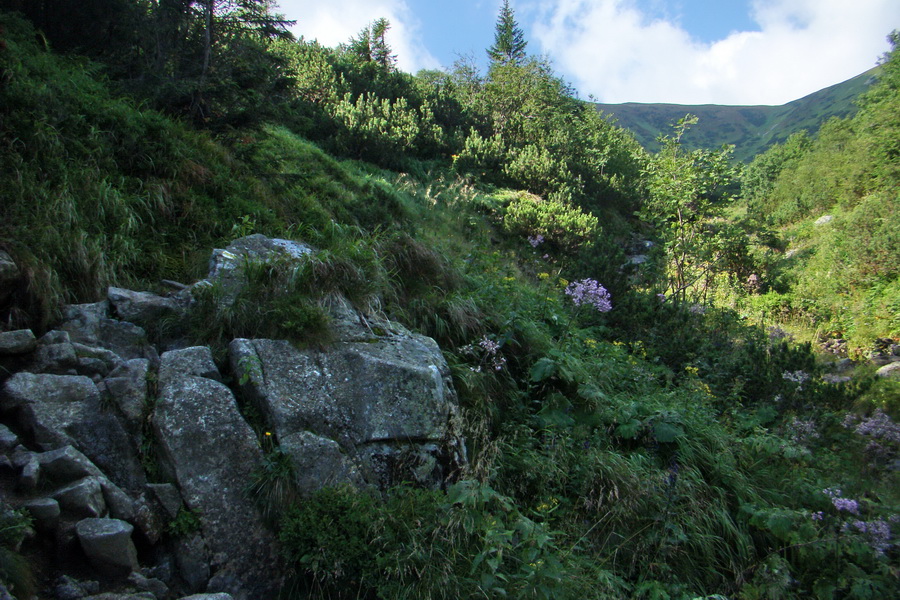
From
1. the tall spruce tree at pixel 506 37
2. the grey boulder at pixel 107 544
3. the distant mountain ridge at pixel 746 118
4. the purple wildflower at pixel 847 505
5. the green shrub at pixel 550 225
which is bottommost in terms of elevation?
the grey boulder at pixel 107 544

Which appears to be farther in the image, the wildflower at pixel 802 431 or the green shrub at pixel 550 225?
the green shrub at pixel 550 225

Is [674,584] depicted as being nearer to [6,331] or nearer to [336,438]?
[336,438]

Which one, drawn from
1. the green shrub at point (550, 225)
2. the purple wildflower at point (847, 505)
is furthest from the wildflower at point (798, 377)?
the green shrub at point (550, 225)

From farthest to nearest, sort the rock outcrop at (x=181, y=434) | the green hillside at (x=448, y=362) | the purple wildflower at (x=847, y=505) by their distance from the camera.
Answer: the purple wildflower at (x=847, y=505) → the green hillside at (x=448, y=362) → the rock outcrop at (x=181, y=434)

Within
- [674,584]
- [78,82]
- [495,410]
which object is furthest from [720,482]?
[78,82]

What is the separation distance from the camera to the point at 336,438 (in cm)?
333

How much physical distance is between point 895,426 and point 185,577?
5.68 meters

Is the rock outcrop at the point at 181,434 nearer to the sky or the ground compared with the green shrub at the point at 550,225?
nearer to the ground

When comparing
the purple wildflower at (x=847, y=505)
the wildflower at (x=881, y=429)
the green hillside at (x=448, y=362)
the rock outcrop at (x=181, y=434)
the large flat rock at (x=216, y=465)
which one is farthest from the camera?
the wildflower at (x=881, y=429)

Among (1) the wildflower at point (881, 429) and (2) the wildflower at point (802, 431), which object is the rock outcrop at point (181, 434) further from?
(1) the wildflower at point (881, 429)

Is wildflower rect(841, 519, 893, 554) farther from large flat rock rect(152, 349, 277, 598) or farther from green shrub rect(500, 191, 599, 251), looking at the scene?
green shrub rect(500, 191, 599, 251)

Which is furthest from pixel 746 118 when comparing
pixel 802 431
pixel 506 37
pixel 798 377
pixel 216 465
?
pixel 216 465

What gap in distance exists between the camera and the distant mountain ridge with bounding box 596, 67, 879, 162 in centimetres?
11283

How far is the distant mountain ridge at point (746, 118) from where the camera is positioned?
370 ft
